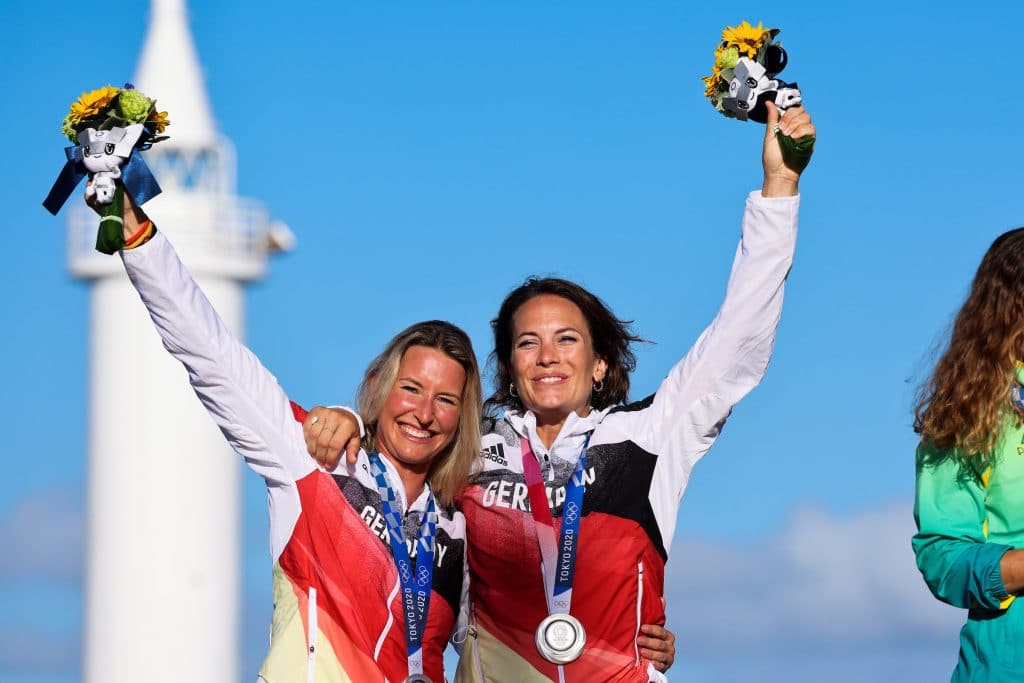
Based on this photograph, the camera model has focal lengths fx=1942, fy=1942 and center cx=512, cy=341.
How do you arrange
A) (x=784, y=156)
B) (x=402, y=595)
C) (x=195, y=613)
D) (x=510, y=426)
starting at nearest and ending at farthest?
1. (x=784, y=156)
2. (x=402, y=595)
3. (x=510, y=426)
4. (x=195, y=613)

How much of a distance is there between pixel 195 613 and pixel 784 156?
2028cm

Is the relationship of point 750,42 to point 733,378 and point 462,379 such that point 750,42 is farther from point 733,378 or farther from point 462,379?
point 462,379

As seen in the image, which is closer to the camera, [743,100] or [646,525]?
[743,100]

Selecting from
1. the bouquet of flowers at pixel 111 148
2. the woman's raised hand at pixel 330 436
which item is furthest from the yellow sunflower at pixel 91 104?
the woman's raised hand at pixel 330 436

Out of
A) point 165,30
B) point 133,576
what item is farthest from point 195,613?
point 165,30

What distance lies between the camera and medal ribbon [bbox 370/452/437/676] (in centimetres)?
570

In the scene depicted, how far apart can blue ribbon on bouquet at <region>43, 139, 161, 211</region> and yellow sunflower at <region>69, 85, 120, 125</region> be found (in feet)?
0.28

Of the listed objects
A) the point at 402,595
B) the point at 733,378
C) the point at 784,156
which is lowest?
the point at 402,595

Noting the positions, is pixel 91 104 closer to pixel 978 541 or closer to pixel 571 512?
pixel 571 512

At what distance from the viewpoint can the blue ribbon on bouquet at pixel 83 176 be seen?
554 cm

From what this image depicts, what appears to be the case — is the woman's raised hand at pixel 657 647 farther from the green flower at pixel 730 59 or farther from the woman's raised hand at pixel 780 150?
the green flower at pixel 730 59

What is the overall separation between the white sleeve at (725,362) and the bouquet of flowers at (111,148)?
1.58 meters

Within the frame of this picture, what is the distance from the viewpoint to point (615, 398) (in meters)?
6.18

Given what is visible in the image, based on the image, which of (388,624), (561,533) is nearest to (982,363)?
(561,533)
